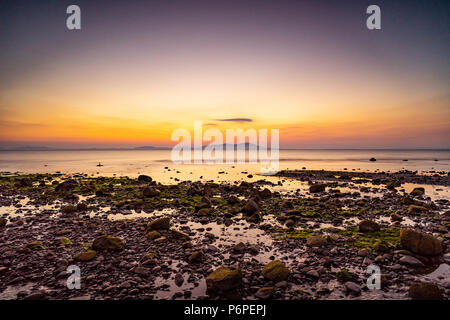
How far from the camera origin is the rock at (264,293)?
22.4 ft

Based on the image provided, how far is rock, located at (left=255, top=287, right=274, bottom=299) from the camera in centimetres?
681

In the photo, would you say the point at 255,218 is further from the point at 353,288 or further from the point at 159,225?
the point at 353,288

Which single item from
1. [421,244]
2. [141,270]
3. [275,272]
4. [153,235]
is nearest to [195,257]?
[141,270]

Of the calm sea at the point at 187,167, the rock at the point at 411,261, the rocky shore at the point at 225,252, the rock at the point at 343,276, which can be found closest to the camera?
the rocky shore at the point at 225,252

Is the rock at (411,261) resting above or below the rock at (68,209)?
below

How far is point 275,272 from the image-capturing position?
770cm

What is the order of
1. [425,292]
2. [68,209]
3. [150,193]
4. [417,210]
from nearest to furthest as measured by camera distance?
[425,292] < [417,210] < [68,209] < [150,193]

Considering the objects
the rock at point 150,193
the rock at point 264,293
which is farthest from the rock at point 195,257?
the rock at point 150,193

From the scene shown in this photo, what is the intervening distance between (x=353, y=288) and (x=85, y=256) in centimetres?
950

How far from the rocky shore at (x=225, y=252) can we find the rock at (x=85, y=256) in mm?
47

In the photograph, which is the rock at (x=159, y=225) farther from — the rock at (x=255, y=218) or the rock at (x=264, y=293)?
the rock at (x=264, y=293)

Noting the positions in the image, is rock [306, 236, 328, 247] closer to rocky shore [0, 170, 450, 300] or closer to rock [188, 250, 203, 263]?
rocky shore [0, 170, 450, 300]

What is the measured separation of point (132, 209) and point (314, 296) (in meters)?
14.1
